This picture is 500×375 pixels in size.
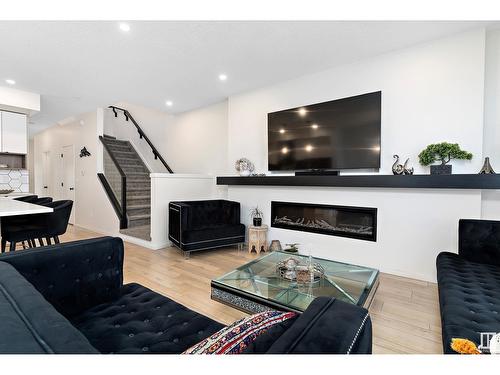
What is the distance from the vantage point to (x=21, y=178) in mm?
5031

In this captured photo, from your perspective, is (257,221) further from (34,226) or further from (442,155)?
(34,226)

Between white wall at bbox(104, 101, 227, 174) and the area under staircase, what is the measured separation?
242mm

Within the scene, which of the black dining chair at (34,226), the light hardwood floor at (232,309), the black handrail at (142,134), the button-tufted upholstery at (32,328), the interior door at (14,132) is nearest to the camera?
the button-tufted upholstery at (32,328)

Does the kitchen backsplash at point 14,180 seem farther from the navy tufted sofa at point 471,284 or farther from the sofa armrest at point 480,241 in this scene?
the sofa armrest at point 480,241

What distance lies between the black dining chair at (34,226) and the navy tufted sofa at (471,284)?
149 inches

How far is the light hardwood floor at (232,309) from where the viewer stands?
74.4 inches

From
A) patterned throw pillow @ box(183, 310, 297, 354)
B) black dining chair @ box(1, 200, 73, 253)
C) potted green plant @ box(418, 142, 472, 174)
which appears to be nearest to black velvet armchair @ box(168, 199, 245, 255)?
black dining chair @ box(1, 200, 73, 253)

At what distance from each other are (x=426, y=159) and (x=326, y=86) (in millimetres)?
1637

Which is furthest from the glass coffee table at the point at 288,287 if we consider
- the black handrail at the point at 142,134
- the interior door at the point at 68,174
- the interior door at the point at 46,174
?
the interior door at the point at 46,174

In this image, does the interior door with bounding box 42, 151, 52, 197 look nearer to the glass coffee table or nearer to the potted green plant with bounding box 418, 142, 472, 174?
the glass coffee table

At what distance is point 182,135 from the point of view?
595 cm

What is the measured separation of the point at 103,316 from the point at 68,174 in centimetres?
668
